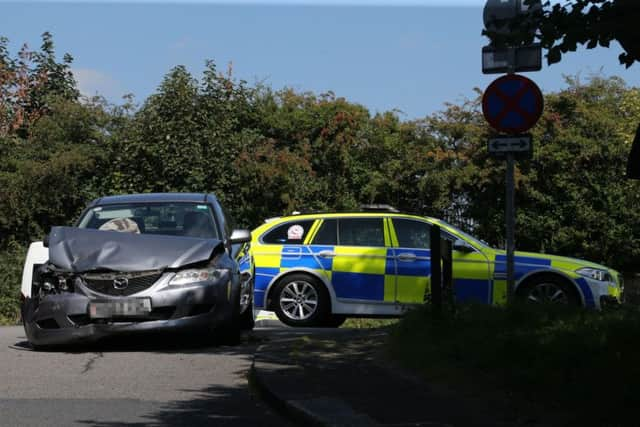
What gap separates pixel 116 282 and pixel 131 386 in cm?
202

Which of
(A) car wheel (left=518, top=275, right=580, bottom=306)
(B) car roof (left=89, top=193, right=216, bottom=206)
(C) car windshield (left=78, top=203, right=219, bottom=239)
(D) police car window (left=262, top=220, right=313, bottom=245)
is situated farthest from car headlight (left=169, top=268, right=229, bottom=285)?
(A) car wheel (left=518, top=275, right=580, bottom=306)

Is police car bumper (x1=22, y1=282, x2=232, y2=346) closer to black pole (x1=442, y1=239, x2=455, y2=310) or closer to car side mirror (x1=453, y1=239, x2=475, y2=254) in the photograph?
black pole (x1=442, y1=239, x2=455, y2=310)

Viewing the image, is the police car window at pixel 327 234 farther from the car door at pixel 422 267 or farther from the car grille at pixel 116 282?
the car grille at pixel 116 282

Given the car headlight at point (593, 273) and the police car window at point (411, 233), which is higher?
the police car window at point (411, 233)

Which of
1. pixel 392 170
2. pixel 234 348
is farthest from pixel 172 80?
pixel 234 348

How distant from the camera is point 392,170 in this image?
22203 mm

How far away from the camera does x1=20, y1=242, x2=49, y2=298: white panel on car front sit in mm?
10823

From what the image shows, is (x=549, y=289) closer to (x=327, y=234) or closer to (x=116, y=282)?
(x=327, y=234)

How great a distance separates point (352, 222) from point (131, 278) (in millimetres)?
5008

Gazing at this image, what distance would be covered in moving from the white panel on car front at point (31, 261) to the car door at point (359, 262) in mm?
4113

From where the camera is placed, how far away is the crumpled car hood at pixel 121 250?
10.0 meters

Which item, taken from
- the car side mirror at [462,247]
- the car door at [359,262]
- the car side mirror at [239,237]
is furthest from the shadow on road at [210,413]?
the car side mirror at [462,247]

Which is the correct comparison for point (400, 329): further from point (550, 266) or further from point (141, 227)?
point (550, 266)

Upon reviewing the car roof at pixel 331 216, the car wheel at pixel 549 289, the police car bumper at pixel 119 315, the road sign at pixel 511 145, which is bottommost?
the police car bumper at pixel 119 315
